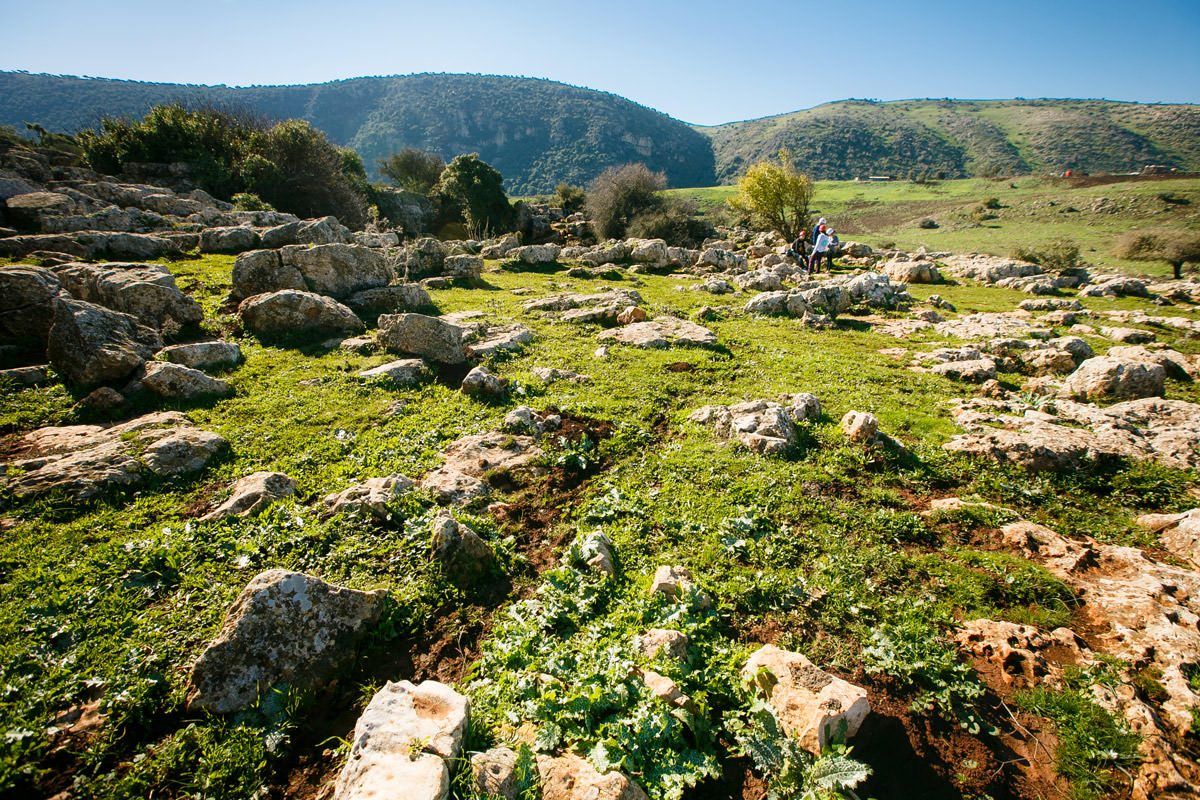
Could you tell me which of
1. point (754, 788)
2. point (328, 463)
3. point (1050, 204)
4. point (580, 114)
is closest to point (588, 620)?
point (754, 788)

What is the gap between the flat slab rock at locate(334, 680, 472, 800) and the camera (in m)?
2.78

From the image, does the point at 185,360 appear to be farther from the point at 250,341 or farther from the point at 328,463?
the point at 328,463

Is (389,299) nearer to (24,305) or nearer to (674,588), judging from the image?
(24,305)

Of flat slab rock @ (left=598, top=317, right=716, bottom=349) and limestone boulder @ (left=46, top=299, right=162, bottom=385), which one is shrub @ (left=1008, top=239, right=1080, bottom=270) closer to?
flat slab rock @ (left=598, top=317, right=716, bottom=349)

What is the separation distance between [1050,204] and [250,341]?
201 feet

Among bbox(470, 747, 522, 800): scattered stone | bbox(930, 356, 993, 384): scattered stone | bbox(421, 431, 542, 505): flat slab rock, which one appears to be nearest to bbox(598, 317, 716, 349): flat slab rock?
bbox(930, 356, 993, 384): scattered stone

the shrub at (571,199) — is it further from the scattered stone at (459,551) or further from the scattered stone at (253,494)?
the scattered stone at (459,551)

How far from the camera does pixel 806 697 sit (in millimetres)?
3643

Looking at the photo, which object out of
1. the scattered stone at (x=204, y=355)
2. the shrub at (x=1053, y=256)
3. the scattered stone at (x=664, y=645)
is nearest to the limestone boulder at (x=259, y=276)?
the scattered stone at (x=204, y=355)

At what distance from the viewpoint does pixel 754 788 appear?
3357mm

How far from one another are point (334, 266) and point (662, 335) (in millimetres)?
10001

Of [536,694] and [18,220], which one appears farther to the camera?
[18,220]

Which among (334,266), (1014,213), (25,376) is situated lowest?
(25,376)

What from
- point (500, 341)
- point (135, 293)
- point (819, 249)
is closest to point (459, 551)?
point (500, 341)
